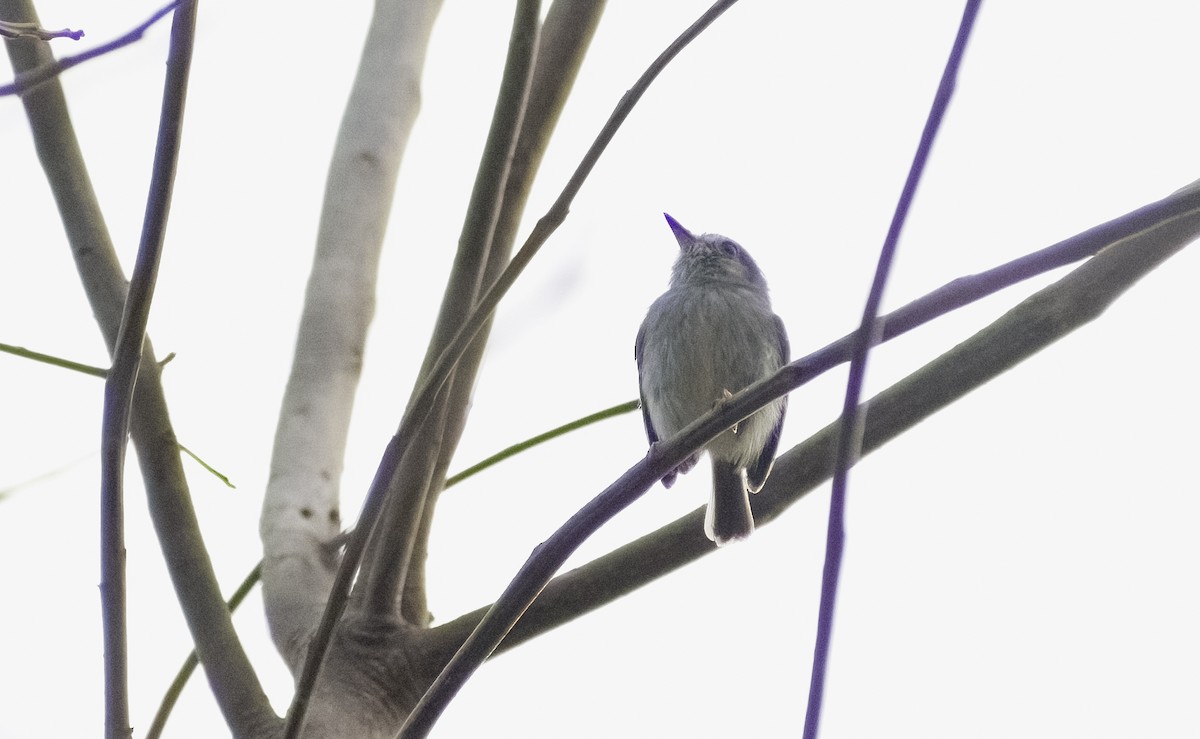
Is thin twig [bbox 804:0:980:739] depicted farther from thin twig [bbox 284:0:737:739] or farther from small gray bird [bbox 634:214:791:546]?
small gray bird [bbox 634:214:791:546]

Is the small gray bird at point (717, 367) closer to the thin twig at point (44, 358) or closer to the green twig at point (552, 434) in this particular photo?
the green twig at point (552, 434)

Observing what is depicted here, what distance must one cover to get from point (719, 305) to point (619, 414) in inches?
68.9

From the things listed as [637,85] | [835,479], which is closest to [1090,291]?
[637,85]

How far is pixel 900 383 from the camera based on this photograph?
7.12 ft

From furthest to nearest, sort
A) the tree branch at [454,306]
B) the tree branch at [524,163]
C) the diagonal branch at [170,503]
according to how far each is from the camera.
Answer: the tree branch at [524,163], the diagonal branch at [170,503], the tree branch at [454,306]

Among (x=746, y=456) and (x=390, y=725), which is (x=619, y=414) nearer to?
(x=390, y=725)

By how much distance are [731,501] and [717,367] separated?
0.48 meters

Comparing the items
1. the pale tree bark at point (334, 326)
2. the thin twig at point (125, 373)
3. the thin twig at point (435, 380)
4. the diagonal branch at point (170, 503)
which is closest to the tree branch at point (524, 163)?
the pale tree bark at point (334, 326)

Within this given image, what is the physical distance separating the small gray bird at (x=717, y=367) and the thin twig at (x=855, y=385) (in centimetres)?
269

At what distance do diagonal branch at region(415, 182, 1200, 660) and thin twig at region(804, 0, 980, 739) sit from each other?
9.5 inches

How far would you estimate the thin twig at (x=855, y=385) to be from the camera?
1.18 metres

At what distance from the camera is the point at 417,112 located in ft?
11.4

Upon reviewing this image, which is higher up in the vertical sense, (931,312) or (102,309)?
(102,309)

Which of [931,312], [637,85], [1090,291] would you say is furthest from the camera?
[1090,291]
